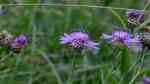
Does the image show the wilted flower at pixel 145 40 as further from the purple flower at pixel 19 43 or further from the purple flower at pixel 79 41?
the purple flower at pixel 19 43

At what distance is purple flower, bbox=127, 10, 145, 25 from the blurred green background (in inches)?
1.4

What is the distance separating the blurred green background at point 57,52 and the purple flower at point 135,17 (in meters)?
0.04

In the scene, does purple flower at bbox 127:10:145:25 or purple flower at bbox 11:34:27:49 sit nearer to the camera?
purple flower at bbox 127:10:145:25

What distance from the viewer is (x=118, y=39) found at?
3.94ft

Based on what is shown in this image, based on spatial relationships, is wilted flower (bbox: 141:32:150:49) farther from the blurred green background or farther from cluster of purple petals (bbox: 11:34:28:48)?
cluster of purple petals (bbox: 11:34:28:48)

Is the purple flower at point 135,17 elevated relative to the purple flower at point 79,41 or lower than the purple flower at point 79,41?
elevated

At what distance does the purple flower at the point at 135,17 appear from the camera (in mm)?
1221

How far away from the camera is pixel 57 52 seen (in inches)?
81.7

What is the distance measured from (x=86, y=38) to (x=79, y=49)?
0.05m

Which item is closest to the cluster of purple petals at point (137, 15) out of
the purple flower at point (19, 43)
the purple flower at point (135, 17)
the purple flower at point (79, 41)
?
the purple flower at point (135, 17)

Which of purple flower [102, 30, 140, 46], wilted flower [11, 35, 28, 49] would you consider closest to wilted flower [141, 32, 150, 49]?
purple flower [102, 30, 140, 46]

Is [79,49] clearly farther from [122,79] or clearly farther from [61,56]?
[61,56]

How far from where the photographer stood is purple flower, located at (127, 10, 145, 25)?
4.00 feet

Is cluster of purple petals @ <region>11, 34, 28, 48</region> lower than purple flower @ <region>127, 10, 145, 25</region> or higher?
lower
